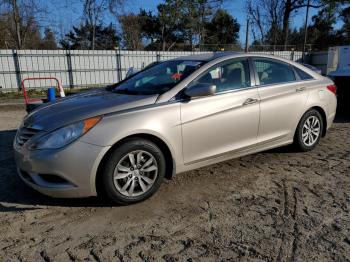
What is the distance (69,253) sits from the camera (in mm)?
2736

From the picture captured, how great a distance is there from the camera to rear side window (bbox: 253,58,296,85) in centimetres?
452

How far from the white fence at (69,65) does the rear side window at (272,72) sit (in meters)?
14.4

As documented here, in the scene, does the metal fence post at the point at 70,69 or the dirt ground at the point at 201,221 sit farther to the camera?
the metal fence post at the point at 70,69

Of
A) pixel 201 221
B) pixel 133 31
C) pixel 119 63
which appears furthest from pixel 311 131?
pixel 133 31

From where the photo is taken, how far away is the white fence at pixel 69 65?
52.6ft

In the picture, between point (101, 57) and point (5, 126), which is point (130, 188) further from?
point (101, 57)

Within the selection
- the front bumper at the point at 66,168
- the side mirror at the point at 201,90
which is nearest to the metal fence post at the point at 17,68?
the front bumper at the point at 66,168

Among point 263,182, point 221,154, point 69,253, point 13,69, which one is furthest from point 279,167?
point 13,69

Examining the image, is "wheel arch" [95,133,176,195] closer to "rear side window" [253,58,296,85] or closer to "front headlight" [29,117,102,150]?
"front headlight" [29,117,102,150]

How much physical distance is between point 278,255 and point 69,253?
5.49 feet

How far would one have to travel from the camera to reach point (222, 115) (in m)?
3.96

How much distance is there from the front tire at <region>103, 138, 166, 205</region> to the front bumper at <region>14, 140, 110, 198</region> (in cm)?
15

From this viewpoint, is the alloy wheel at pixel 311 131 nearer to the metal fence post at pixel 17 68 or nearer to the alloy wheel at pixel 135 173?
the alloy wheel at pixel 135 173

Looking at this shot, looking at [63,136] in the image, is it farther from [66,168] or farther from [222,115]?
[222,115]
